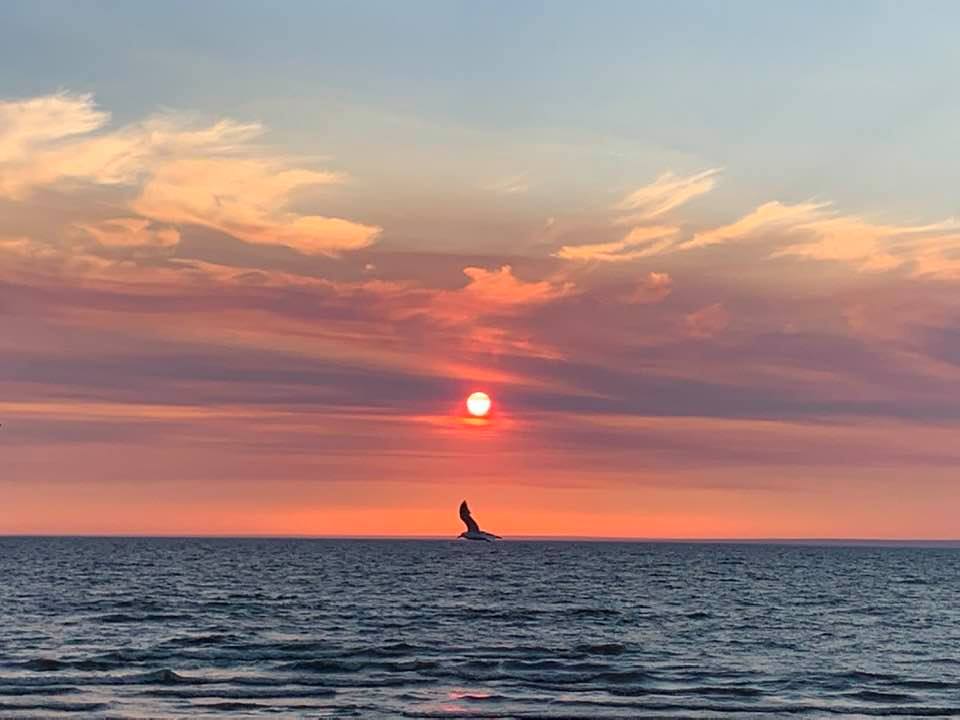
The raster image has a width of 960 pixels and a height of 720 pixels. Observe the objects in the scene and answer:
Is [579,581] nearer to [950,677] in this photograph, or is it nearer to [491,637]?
[491,637]

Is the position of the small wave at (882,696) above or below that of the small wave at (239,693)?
below

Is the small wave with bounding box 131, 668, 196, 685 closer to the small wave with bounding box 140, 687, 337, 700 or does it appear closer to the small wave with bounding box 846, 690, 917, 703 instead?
the small wave with bounding box 140, 687, 337, 700

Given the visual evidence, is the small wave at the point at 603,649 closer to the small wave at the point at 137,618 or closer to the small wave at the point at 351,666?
the small wave at the point at 351,666

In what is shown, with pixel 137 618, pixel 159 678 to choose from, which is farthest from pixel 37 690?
pixel 137 618

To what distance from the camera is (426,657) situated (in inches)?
2267

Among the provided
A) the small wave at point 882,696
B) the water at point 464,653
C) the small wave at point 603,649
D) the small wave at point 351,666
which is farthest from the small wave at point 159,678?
the small wave at point 882,696

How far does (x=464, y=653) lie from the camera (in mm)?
59594

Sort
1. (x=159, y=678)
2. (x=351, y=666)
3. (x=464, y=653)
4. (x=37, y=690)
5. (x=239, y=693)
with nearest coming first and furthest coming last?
1. (x=37, y=690)
2. (x=239, y=693)
3. (x=159, y=678)
4. (x=351, y=666)
5. (x=464, y=653)

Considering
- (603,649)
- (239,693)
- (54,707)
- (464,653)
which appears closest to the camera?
(54,707)

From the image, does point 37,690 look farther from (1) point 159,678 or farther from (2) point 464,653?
(2) point 464,653

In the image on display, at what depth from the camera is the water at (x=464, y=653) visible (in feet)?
146

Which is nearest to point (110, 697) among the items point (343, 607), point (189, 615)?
point (189, 615)

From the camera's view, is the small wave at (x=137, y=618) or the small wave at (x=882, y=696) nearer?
the small wave at (x=882, y=696)

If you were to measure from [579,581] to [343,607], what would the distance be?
2155 inches
